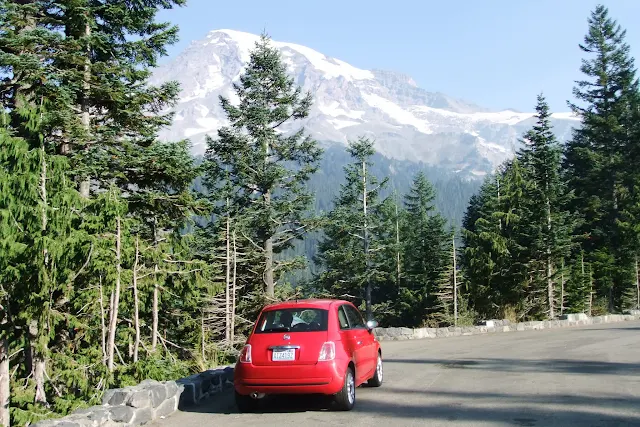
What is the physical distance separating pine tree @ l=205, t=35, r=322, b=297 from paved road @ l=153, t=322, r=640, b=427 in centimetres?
1515

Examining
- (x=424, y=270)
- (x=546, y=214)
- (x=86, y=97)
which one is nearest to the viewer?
(x=86, y=97)

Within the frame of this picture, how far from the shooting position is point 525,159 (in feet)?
199

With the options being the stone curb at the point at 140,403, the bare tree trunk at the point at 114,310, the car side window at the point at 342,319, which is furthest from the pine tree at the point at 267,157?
the car side window at the point at 342,319

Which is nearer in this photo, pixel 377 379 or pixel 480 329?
pixel 377 379

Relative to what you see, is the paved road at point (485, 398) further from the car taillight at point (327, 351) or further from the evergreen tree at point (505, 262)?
the evergreen tree at point (505, 262)

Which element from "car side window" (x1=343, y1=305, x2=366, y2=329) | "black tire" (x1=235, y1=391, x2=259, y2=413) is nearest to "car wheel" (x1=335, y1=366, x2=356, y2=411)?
"car side window" (x1=343, y1=305, x2=366, y2=329)

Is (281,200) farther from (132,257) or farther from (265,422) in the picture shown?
(265,422)

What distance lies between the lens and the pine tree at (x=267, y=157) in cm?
2969

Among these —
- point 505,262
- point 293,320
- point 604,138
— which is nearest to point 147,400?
point 293,320

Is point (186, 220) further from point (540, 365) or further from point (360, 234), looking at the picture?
point (360, 234)

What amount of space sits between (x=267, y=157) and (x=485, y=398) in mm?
22819

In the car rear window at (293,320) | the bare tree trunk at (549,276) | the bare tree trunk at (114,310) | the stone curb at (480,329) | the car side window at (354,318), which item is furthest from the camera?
the bare tree trunk at (549,276)

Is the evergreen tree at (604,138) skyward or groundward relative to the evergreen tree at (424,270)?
skyward

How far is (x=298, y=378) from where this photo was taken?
8.61 meters
